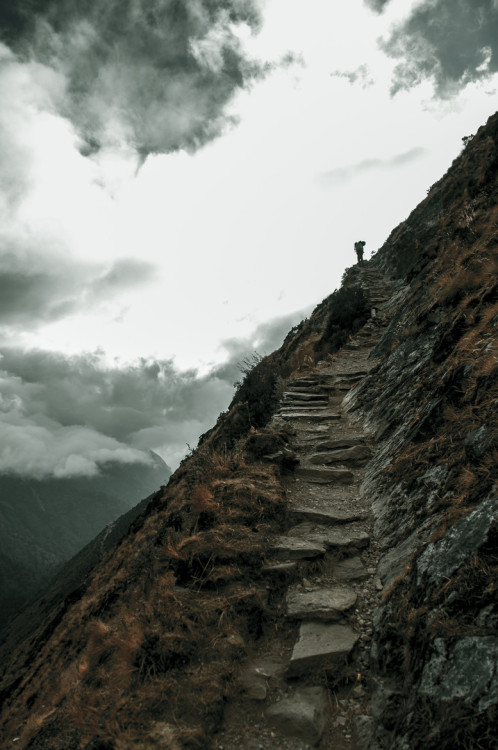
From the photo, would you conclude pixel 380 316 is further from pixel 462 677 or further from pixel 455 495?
pixel 462 677

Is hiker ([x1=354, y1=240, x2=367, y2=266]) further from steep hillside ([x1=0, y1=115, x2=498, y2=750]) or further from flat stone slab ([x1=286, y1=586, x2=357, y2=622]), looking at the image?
flat stone slab ([x1=286, y1=586, x2=357, y2=622])

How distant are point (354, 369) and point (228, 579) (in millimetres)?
10348

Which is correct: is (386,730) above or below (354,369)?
below

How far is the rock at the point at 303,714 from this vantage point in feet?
10.6

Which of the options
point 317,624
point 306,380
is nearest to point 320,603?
point 317,624

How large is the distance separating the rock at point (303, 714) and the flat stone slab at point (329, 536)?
6.48ft

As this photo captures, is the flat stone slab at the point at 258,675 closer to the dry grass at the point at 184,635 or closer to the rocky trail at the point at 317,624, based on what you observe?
the rocky trail at the point at 317,624

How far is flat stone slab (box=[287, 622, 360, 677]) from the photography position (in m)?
3.74

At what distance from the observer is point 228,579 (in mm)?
5023

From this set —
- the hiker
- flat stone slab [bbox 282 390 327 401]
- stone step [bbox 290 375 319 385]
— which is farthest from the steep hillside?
the hiker

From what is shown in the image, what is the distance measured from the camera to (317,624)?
13.8 feet

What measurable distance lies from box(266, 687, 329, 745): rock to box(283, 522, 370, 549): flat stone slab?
1.98m

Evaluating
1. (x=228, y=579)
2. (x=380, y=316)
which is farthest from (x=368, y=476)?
(x=380, y=316)

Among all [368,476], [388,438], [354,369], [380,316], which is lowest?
[368,476]
